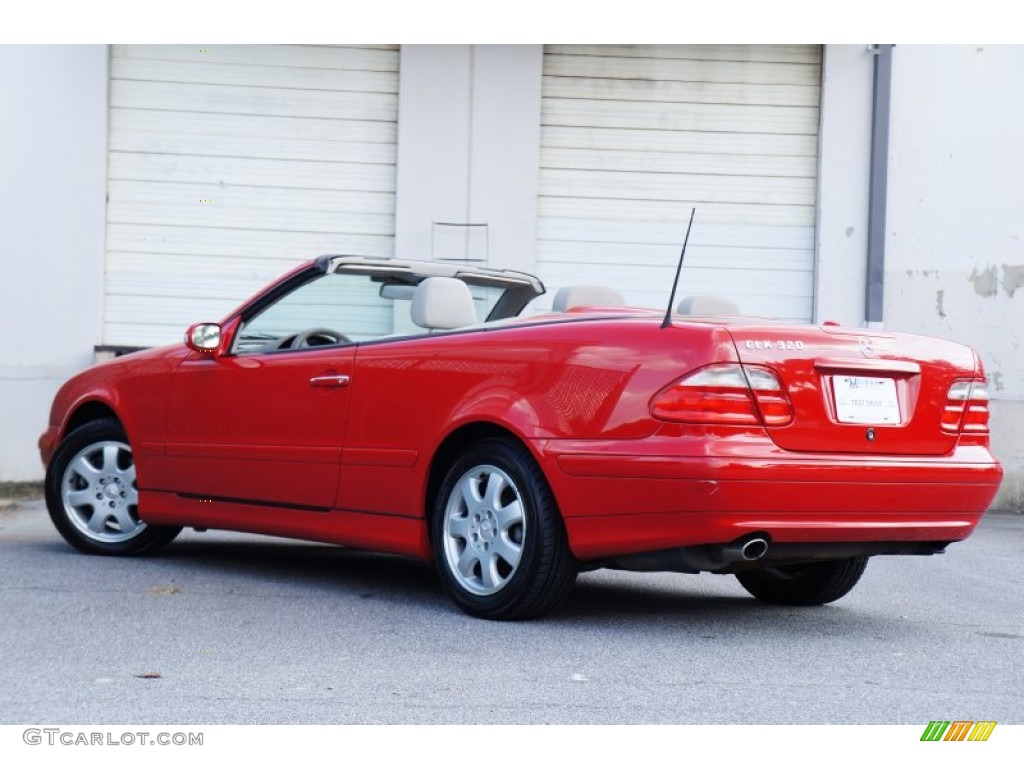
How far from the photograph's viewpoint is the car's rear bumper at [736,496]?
540cm

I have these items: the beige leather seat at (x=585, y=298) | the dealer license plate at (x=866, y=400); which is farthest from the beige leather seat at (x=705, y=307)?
the dealer license plate at (x=866, y=400)

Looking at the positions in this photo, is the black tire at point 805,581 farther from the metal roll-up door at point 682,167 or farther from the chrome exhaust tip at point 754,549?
the metal roll-up door at point 682,167

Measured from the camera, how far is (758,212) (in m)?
14.3

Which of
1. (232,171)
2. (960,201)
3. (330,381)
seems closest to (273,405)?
(330,381)

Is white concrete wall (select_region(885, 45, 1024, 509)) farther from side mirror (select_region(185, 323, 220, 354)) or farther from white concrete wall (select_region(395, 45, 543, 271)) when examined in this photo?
side mirror (select_region(185, 323, 220, 354))

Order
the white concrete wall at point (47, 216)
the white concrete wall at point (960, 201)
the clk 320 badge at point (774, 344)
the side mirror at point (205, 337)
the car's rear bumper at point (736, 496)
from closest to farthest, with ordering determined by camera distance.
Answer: the car's rear bumper at point (736, 496)
the clk 320 badge at point (774, 344)
the side mirror at point (205, 337)
the white concrete wall at point (47, 216)
the white concrete wall at point (960, 201)

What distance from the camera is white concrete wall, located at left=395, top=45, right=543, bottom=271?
1408 cm

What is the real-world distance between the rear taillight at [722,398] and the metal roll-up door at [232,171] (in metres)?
8.88

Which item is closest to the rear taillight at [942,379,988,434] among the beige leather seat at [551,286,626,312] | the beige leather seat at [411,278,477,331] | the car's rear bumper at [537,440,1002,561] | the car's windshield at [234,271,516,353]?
the car's rear bumper at [537,440,1002,561]

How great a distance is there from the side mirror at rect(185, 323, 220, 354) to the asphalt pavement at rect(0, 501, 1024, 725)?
1.01 m

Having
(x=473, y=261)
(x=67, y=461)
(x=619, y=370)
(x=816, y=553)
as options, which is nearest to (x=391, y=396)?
(x=619, y=370)

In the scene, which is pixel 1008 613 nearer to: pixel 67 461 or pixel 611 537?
pixel 611 537

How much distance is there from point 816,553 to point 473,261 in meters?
8.65

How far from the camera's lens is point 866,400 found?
5723 millimetres
